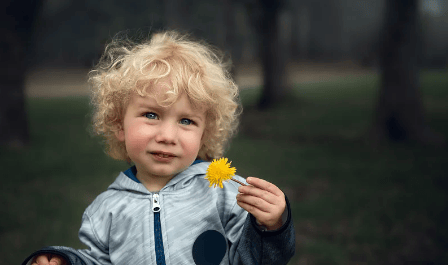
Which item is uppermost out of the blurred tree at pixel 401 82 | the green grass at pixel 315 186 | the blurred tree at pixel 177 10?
the blurred tree at pixel 177 10

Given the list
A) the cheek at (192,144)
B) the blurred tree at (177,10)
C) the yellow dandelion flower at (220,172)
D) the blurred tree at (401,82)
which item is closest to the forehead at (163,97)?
the cheek at (192,144)

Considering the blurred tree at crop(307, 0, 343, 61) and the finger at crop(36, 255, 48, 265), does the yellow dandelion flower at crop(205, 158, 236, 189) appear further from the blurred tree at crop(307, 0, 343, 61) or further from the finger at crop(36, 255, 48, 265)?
the blurred tree at crop(307, 0, 343, 61)

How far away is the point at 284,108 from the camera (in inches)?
504

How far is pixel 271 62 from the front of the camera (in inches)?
550

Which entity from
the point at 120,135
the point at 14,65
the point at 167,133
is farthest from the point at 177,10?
the point at 167,133

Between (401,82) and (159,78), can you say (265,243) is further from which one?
(401,82)

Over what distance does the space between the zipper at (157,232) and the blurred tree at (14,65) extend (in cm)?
672

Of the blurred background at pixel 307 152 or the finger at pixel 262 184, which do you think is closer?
the finger at pixel 262 184

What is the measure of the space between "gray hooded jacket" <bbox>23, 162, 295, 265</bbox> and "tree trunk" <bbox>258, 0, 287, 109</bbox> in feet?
37.7

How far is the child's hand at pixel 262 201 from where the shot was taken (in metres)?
1.47

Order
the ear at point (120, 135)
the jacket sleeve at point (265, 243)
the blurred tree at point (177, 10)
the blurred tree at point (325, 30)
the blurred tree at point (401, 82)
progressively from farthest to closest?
the blurred tree at point (325, 30), the blurred tree at point (177, 10), the blurred tree at point (401, 82), the ear at point (120, 135), the jacket sleeve at point (265, 243)

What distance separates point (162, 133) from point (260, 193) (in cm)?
44

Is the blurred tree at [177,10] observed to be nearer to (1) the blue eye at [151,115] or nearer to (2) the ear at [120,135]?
(2) the ear at [120,135]

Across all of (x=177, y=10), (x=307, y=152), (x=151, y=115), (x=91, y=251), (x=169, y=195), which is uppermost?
(x=177, y=10)
